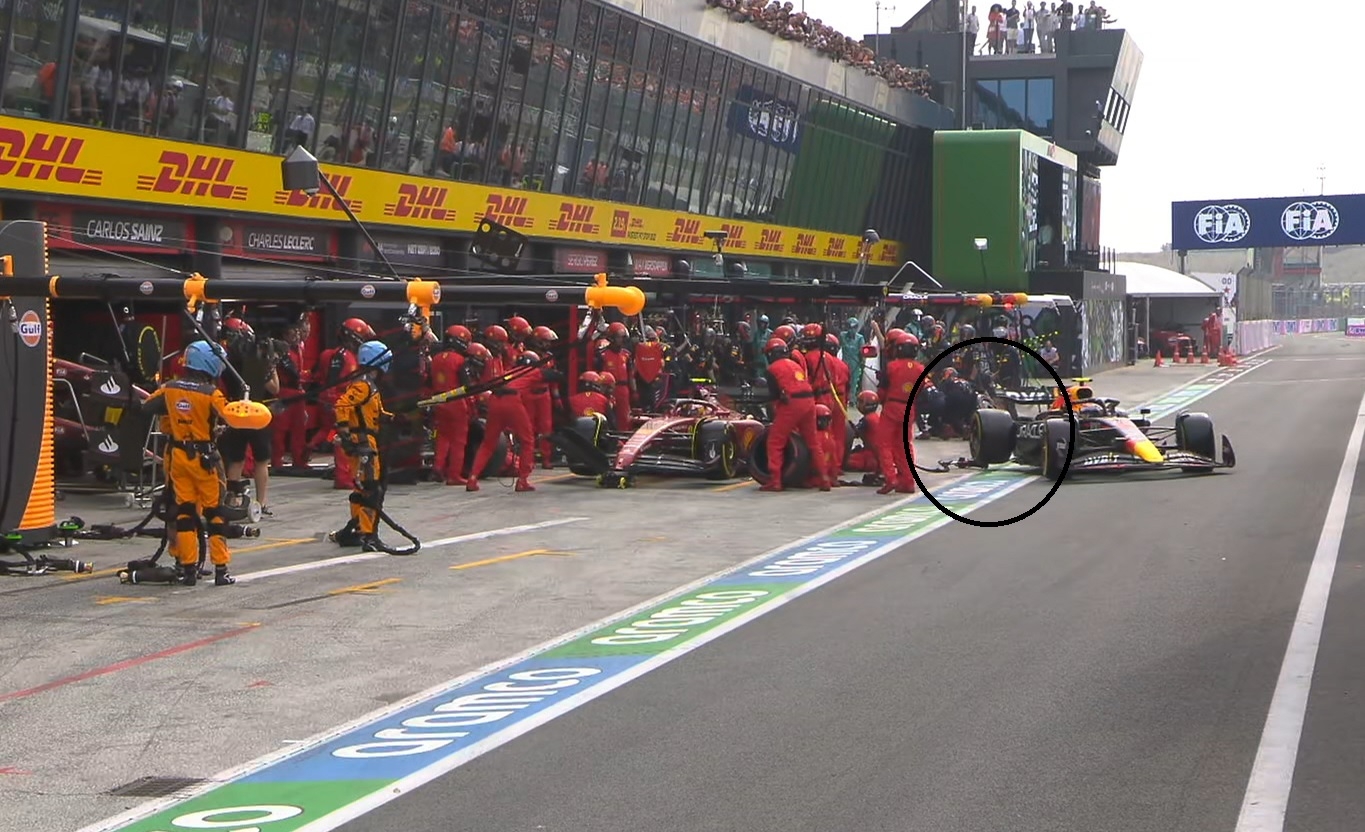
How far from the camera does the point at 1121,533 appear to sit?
1497cm

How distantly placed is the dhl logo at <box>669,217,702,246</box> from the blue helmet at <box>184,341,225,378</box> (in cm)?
2534

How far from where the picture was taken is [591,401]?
20797mm

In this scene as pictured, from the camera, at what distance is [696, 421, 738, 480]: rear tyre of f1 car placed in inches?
791

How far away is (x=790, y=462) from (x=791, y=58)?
Answer: 81.8 ft

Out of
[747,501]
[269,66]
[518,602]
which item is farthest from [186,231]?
[518,602]

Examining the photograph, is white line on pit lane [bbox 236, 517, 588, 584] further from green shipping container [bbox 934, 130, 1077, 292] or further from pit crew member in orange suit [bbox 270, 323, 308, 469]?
green shipping container [bbox 934, 130, 1077, 292]

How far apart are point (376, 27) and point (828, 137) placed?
837 inches

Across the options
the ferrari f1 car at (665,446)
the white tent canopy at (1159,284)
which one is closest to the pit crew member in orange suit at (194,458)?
the ferrari f1 car at (665,446)

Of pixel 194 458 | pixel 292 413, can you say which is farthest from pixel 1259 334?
pixel 194 458

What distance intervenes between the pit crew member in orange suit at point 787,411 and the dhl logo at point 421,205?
34.1ft

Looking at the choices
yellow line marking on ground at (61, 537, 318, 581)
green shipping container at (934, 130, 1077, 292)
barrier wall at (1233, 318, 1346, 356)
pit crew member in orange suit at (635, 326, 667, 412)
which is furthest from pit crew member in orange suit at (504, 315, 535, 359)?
barrier wall at (1233, 318, 1346, 356)

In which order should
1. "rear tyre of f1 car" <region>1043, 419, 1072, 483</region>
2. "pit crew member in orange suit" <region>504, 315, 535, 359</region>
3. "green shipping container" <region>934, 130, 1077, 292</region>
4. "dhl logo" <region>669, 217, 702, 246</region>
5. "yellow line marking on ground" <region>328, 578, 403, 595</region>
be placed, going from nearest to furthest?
"yellow line marking on ground" <region>328, 578, 403, 595</region>, "rear tyre of f1 car" <region>1043, 419, 1072, 483</region>, "pit crew member in orange suit" <region>504, 315, 535, 359</region>, "dhl logo" <region>669, 217, 702, 246</region>, "green shipping container" <region>934, 130, 1077, 292</region>

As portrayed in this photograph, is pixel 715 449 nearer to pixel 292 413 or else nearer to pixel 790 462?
pixel 790 462

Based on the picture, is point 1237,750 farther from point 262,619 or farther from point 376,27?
point 376,27
